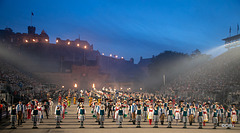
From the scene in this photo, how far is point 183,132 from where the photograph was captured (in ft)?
54.0

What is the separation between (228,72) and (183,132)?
36.2 m

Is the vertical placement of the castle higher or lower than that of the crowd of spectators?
higher

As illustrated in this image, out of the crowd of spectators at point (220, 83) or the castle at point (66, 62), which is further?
the castle at point (66, 62)

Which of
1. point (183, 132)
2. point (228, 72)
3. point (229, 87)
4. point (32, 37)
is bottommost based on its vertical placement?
point (183, 132)

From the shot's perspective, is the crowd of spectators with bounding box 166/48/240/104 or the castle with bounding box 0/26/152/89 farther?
the castle with bounding box 0/26/152/89

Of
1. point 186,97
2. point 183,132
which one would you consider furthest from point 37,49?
point 183,132

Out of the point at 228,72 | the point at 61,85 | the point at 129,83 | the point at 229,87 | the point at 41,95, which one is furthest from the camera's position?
the point at 129,83

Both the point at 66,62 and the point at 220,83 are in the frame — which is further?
the point at 66,62

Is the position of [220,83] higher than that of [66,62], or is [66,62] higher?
[66,62]

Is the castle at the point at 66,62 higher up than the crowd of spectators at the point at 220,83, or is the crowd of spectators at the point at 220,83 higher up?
the castle at the point at 66,62

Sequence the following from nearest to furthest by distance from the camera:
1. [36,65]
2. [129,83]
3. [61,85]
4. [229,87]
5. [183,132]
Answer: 1. [183,132]
2. [229,87]
3. [61,85]
4. [36,65]
5. [129,83]

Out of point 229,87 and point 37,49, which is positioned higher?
point 37,49

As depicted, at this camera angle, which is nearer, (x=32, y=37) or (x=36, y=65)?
(x=36, y=65)

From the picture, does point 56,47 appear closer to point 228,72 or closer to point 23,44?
point 23,44
